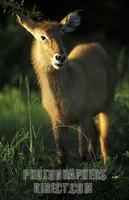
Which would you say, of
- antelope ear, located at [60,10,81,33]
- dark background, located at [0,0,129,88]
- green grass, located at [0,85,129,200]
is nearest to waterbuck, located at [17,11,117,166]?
antelope ear, located at [60,10,81,33]

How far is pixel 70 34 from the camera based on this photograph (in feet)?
70.5

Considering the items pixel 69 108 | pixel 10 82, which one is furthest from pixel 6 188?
pixel 10 82

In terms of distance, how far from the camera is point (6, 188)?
8234 mm

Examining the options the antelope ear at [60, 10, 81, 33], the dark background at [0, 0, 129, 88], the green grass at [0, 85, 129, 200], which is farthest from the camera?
the dark background at [0, 0, 129, 88]

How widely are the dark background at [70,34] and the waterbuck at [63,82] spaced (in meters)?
6.91

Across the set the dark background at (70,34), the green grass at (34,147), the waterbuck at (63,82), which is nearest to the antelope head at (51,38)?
the waterbuck at (63,82)

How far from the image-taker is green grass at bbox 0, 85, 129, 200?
28.0 feet

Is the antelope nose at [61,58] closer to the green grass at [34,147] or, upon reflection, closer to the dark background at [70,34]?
the green grass at [34,147]

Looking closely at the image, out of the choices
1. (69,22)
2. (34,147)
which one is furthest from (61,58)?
(34,147)

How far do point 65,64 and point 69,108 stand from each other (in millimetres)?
576

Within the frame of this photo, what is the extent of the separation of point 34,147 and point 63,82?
135 cm

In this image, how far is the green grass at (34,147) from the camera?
853 cm

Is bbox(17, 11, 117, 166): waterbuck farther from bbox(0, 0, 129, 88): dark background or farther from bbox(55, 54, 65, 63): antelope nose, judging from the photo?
bbox(0, 0, 129, 88): dark background

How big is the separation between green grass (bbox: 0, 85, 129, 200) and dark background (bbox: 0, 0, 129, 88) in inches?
104
